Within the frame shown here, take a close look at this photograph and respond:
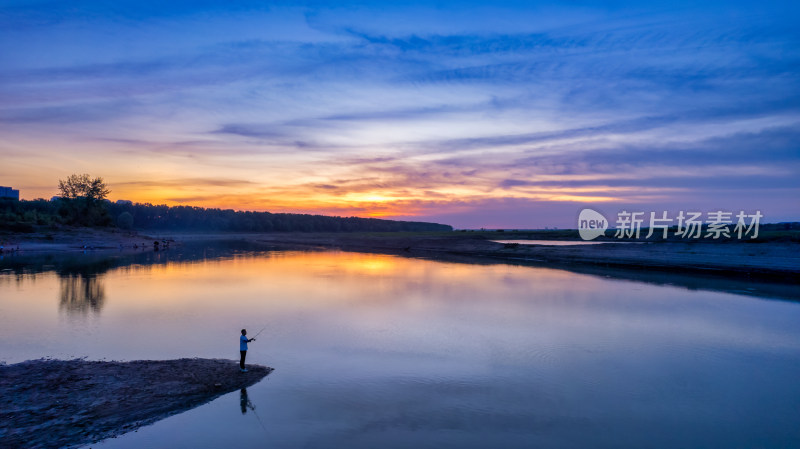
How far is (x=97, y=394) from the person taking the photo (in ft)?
36.9

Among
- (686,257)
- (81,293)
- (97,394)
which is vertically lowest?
(81,293)

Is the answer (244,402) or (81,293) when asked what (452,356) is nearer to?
(244,402)

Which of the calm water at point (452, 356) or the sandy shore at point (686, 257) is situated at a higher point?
the sandy shore at point (686, 257)

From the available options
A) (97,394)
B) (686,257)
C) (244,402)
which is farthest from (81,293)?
(686,257)

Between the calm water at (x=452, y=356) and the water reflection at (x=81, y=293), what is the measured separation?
0.57ft

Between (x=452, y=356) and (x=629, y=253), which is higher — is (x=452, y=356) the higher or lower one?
the lower one

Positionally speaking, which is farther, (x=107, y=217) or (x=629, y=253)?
(x=107, y=217)

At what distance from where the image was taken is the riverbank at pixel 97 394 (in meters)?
9.44

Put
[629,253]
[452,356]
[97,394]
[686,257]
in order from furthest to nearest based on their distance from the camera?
1. [629,253]
2. [686,257]
3. [452,356]
4. [97,394]

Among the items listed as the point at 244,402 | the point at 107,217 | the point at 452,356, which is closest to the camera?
the point at 244,402

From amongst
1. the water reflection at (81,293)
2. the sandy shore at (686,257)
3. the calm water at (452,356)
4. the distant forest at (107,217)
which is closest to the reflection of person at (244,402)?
the calm water at (452,356)

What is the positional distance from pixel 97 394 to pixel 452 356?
1059cm

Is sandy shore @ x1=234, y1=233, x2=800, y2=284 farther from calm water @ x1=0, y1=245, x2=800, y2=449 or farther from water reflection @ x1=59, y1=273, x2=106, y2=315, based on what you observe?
water reflection @ x1=59, y1=273, x2=106, y2=315

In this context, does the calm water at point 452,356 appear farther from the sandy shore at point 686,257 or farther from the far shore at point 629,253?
the far shore at point 629,253
